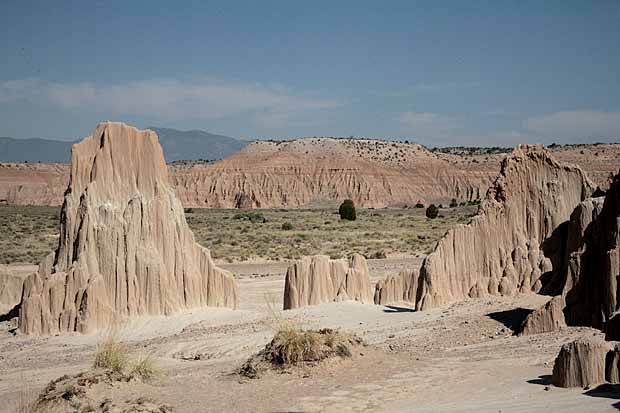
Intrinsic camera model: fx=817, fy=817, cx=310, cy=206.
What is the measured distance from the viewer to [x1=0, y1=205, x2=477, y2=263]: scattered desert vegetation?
42750 mm

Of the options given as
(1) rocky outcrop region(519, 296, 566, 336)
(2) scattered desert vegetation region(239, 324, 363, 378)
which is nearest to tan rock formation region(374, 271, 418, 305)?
(1) rocky outcrop region(519, 296, 566, 336)

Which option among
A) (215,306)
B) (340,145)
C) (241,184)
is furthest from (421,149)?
(215,306)

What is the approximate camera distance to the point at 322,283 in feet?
71.2

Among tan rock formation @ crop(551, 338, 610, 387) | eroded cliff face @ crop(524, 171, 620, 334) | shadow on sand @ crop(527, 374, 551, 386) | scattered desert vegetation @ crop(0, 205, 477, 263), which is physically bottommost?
scattered desert vegetation @ crop(0, 205, 477, 263)

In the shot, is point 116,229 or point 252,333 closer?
point 252,333

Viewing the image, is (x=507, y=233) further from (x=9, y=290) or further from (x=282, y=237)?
(x=282, y=237)

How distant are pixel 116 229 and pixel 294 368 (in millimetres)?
8470

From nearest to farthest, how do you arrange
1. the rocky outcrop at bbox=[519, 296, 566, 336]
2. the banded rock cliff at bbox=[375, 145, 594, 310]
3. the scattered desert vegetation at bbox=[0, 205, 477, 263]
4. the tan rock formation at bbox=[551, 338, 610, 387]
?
the tan rock formation at bbox=[551, 338, 610, 387] → the rocky outcrop at bbox=[519, 296, 566, 336] → the banded rock cliff at bbox=[375, 145, 594, 310] → the scattered desert vegetation at bbox=[0, 205, 477, 263]

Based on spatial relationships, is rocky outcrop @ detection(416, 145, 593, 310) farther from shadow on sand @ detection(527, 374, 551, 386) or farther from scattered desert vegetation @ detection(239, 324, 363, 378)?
shadow on sand @ detection(527, 374, 551, 386)

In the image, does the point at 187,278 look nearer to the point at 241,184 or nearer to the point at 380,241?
the point at 380,241

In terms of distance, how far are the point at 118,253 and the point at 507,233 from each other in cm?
943

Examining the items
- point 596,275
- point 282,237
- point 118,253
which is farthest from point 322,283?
point 282,237

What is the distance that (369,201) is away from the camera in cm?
10212

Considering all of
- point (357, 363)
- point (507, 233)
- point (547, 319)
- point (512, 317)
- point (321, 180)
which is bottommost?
point (357, 363)
